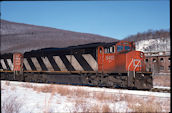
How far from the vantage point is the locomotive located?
45.4ft

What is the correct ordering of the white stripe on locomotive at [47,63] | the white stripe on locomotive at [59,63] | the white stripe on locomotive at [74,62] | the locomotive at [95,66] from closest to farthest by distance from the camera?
the locomotive at [95,66], the white stripe on locomotive at [74,62], the white stripe on locomotive at [59,63], the white stripe on locomotive at [47,63]

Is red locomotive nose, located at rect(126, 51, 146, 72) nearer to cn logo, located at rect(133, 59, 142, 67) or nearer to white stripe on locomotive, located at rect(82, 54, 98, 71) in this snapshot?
cn logo, located at rect(133, 59, 142, 67)

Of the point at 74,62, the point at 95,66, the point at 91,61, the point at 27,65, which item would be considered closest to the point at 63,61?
the point at 74,62

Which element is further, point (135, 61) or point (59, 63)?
point (59, 63)

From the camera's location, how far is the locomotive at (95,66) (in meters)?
13.8

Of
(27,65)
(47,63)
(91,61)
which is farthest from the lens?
(27,65)

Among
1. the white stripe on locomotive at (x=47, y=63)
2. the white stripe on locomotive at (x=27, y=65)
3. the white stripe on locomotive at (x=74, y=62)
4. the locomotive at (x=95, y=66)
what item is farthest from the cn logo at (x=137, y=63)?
the white stripe on locomotive at (x=27, y=65)

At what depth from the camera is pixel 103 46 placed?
14.8 meters

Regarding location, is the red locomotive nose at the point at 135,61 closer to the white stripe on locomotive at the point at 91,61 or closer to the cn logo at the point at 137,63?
the cn logo at the point at 137,63

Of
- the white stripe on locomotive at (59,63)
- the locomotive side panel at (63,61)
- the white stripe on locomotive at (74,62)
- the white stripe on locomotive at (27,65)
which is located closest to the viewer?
the locomotive side panel at (63,61)

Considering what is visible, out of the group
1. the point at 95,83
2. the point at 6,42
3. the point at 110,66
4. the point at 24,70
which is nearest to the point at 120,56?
the point at 110,66

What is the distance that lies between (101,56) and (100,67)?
0.89 m

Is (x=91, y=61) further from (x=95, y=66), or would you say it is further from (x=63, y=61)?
(x=63, y=61)

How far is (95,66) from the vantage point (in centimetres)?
1525
